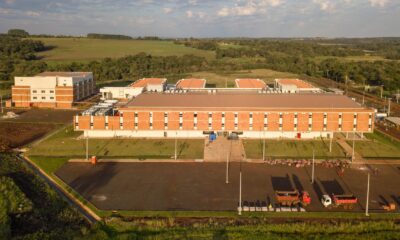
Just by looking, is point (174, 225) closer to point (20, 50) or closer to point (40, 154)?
point (40, 154)

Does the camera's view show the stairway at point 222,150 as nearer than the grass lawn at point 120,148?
Yes

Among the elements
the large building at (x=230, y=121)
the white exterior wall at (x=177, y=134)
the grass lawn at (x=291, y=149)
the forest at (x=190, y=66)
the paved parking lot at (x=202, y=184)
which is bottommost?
the paved parking lot at (x=202, y=184)

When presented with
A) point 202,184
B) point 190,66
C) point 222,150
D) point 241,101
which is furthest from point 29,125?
point 190,66

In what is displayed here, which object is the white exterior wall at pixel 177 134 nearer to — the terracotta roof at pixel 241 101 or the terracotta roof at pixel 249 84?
the terracotta roof at pixel 241 101

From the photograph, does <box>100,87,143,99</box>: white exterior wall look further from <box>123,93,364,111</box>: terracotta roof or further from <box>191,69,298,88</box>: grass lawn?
<box>191,69,298,88</box>: grass lawn

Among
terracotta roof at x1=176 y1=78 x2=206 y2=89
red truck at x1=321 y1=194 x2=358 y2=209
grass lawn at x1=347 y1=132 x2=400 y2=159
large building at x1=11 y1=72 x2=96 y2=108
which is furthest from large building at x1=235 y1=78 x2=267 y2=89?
red truck at x1=321 y1=194 x2=358 y2=209

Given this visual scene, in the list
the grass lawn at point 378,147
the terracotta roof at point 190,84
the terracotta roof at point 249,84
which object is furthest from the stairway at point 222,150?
the terracotta roof at point 249,84
